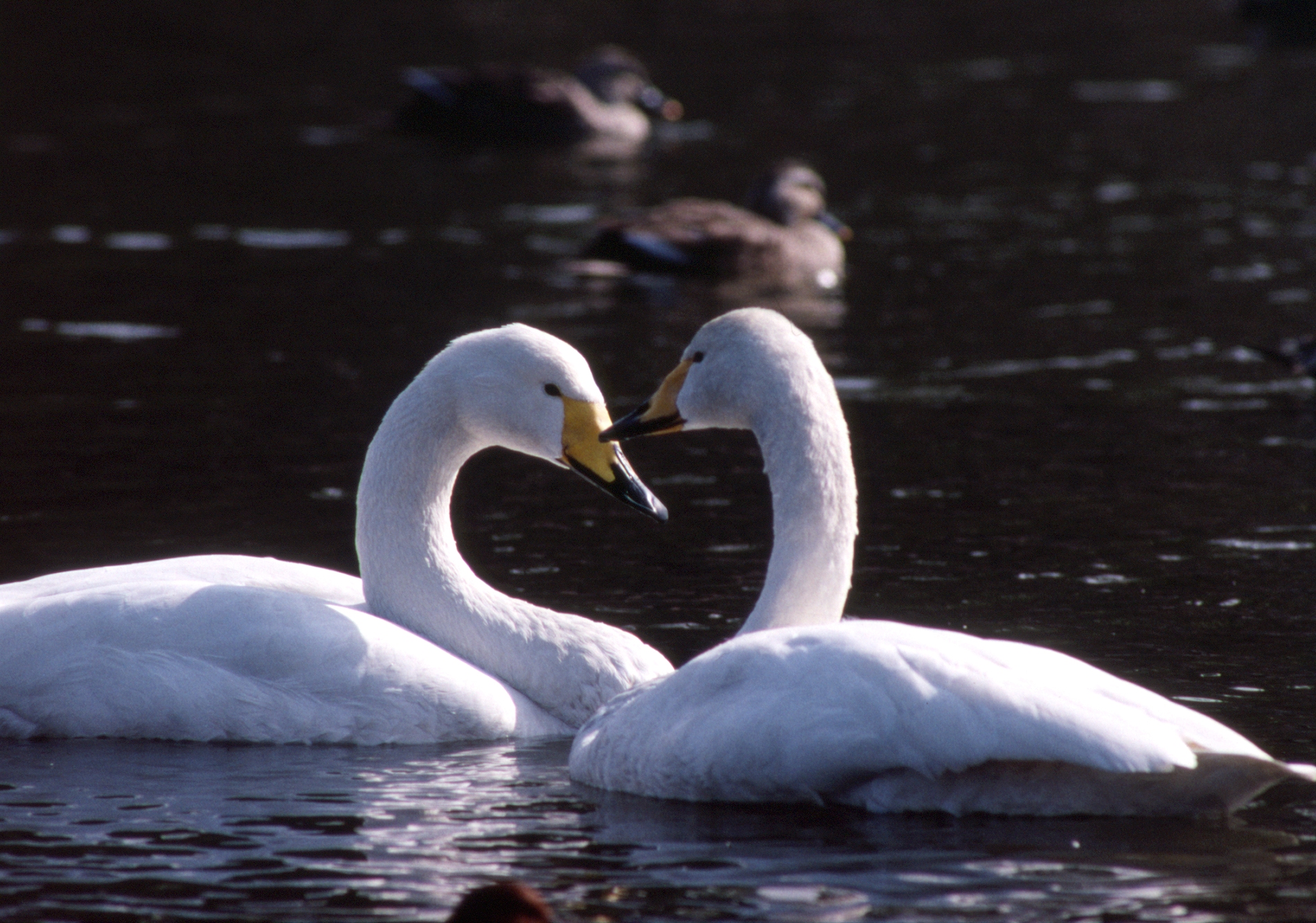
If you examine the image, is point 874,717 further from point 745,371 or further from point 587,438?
point 587,438

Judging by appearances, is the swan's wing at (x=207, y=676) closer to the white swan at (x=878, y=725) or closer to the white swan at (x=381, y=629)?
the white swan at (x=381, y=629)

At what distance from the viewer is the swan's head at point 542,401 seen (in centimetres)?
800

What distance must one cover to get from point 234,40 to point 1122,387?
2584 centimetres

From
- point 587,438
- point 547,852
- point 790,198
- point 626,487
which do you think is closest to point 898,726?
point 547,852

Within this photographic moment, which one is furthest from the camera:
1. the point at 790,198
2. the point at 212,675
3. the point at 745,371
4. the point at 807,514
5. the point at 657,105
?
the point at 657,105

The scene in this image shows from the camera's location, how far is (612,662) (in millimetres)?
7910

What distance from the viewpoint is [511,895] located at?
4.93 metres

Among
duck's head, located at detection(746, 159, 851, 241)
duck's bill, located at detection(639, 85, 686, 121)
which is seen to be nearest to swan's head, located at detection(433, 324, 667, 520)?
duck's head, located at detection(746, 159, 851, 241)

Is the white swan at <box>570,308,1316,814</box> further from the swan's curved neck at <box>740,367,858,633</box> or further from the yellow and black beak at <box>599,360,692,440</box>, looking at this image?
the yellow and black beak at <box>599,360,692,440</box>

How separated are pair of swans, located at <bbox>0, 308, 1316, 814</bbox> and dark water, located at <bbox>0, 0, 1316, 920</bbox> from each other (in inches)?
5.8

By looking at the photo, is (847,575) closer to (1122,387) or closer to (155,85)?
(1122,387)

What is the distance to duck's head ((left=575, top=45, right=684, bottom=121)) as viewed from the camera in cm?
2841

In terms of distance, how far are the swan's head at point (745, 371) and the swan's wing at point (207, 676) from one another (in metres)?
1.41

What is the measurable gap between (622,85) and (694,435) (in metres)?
16.3
